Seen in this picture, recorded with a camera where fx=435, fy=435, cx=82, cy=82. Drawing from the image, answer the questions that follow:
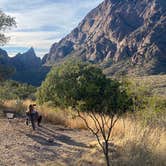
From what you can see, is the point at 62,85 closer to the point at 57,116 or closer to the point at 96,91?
the point at 96,91

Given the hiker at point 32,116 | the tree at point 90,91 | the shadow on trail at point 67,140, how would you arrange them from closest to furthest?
the tree at point 90,91
the shadow on trail at point 67,140
the hiker at point 32,116

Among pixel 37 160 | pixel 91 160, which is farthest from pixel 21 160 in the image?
pixel 91 160

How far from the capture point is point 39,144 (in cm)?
1369

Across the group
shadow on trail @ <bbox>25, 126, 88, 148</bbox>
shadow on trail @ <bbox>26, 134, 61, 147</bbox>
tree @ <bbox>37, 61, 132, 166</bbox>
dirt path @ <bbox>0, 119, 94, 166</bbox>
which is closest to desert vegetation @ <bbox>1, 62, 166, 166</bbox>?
tree @ <bbox>37, 61, 132, 166</bbox>

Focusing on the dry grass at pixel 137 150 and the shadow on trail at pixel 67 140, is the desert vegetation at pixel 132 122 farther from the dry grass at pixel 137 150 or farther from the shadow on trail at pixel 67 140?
the shadow on trail at pixel 67 140

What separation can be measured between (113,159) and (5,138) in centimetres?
444

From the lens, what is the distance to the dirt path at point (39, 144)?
457 inches

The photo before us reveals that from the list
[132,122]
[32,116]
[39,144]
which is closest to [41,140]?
[39,144]

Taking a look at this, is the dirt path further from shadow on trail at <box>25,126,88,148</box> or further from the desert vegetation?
the desert vegetation

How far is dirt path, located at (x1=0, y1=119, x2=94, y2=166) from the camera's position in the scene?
11602 millimetres

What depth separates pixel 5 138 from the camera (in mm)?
14352

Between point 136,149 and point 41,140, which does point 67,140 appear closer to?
point 41,140

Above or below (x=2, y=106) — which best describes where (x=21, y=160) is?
below

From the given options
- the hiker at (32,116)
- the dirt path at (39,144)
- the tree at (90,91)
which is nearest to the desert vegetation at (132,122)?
the tree at (90,91)
